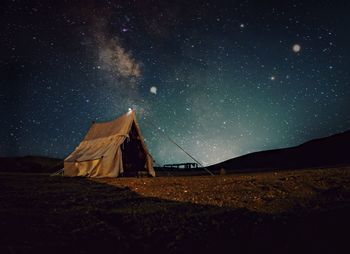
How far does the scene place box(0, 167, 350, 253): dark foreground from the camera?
420cm

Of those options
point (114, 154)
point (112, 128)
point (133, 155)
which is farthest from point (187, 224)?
point (112, 128)

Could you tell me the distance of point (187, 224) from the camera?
5.34 m

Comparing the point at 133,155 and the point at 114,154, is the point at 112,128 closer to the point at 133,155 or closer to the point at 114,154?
the point at 133,155

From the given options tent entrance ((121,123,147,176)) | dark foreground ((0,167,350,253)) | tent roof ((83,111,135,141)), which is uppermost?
tent roof ((83,111,135,141))

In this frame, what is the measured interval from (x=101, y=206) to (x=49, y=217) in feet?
4.80

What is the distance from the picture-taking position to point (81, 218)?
600 cm

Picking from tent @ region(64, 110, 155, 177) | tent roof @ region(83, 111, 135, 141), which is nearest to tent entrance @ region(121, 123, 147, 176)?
tent @ region(64, 110, 155, 177)

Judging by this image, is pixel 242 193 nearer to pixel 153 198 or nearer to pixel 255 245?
pixel 153 198

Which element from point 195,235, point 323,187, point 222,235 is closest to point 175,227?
point 195,235

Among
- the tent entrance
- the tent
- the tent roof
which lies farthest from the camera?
the tent entrance

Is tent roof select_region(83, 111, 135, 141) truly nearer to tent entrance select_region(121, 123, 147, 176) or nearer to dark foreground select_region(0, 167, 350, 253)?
tent entrance select_region(121, 123, 147, 176)

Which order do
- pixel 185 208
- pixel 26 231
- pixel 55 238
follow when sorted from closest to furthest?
1. pixel 55 238
2. pixel 26 231
3. pixel 185 208

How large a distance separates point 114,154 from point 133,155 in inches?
102

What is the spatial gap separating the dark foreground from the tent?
8942mm
